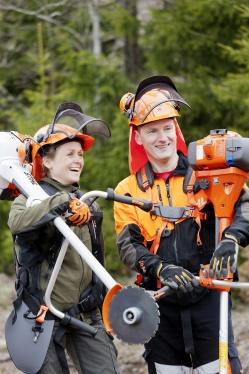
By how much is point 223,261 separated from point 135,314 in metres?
0.60

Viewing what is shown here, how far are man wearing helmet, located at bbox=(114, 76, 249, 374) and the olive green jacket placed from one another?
0.91 feet

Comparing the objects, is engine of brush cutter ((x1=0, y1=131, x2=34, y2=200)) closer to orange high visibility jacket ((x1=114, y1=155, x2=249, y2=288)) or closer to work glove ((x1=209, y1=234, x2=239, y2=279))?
orange high visibility jacket ((x1=114, y1=155, x2=249, y2=288))

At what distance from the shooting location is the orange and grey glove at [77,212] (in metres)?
4.16

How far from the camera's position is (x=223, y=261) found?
13.6 feet

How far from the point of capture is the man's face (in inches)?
181

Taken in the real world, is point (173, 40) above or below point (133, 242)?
above

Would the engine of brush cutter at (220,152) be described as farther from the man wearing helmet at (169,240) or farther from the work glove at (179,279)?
the work glove at (179,279)

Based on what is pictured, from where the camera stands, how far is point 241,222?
4359 mm

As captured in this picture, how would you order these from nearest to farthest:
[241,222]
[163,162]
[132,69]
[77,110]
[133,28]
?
[241,222]
[163,162]
[77,110]
[133,28]
[132,69]

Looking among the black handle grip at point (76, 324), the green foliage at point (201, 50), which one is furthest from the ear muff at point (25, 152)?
the green foliage at point (201, 50)

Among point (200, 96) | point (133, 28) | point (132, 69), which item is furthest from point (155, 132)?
point (132, 69)

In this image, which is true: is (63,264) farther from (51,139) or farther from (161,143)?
(161,143)

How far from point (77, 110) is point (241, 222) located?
142cm

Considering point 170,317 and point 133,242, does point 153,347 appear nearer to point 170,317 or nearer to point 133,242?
point 170,317
